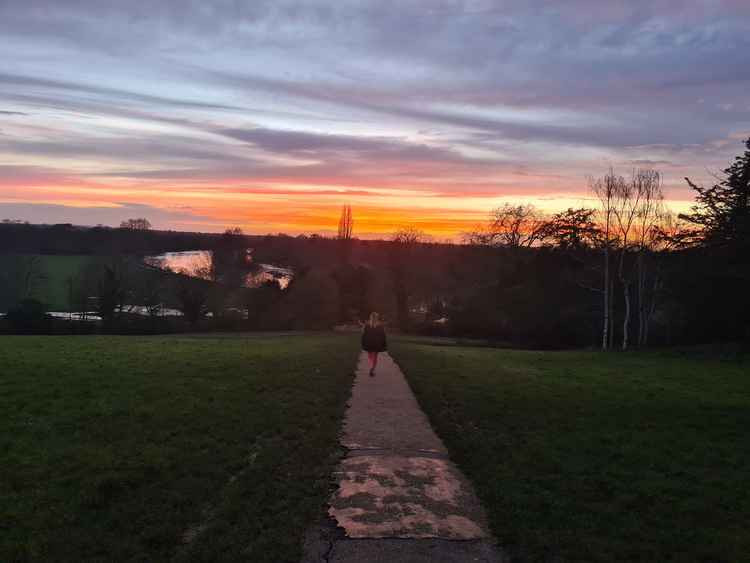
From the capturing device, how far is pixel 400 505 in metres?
6.26

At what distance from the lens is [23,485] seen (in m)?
6.66

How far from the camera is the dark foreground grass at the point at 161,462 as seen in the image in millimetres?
5422

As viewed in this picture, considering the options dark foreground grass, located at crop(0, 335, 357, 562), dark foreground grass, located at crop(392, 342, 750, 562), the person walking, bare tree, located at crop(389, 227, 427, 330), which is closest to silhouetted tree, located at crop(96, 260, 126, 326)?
bare tree, located at crop(389, 227, 427, 330)

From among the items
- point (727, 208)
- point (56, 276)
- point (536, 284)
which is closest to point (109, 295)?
point (56, 276)

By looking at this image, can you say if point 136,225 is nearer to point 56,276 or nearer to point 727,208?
point 56,276

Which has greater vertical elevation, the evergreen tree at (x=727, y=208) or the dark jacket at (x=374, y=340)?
the evergreen tree at (x=727, y=208)

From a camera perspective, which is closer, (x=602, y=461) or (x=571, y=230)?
(x=602, y=461)

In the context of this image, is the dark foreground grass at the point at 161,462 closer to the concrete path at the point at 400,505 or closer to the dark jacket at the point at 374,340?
the concrete path at the point at 400,505

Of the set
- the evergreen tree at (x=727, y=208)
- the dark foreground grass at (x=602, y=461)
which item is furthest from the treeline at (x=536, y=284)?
the dark foreground grass at (x=602, y=461)

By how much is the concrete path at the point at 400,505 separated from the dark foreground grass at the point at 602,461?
300 mm

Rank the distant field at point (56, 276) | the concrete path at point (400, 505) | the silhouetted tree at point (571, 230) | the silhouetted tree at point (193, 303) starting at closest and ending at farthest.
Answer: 1. the concrete path at point (400, 505)
2. the silhouetted tree at point (571, 230)
3. the silhouetted tree at point (193, 303)
4. the distant field at point (56, 276)

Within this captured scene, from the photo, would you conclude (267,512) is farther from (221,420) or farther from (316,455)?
(221,420)

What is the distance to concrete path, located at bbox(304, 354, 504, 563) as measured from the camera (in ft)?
17.2

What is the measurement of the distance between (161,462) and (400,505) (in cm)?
341
